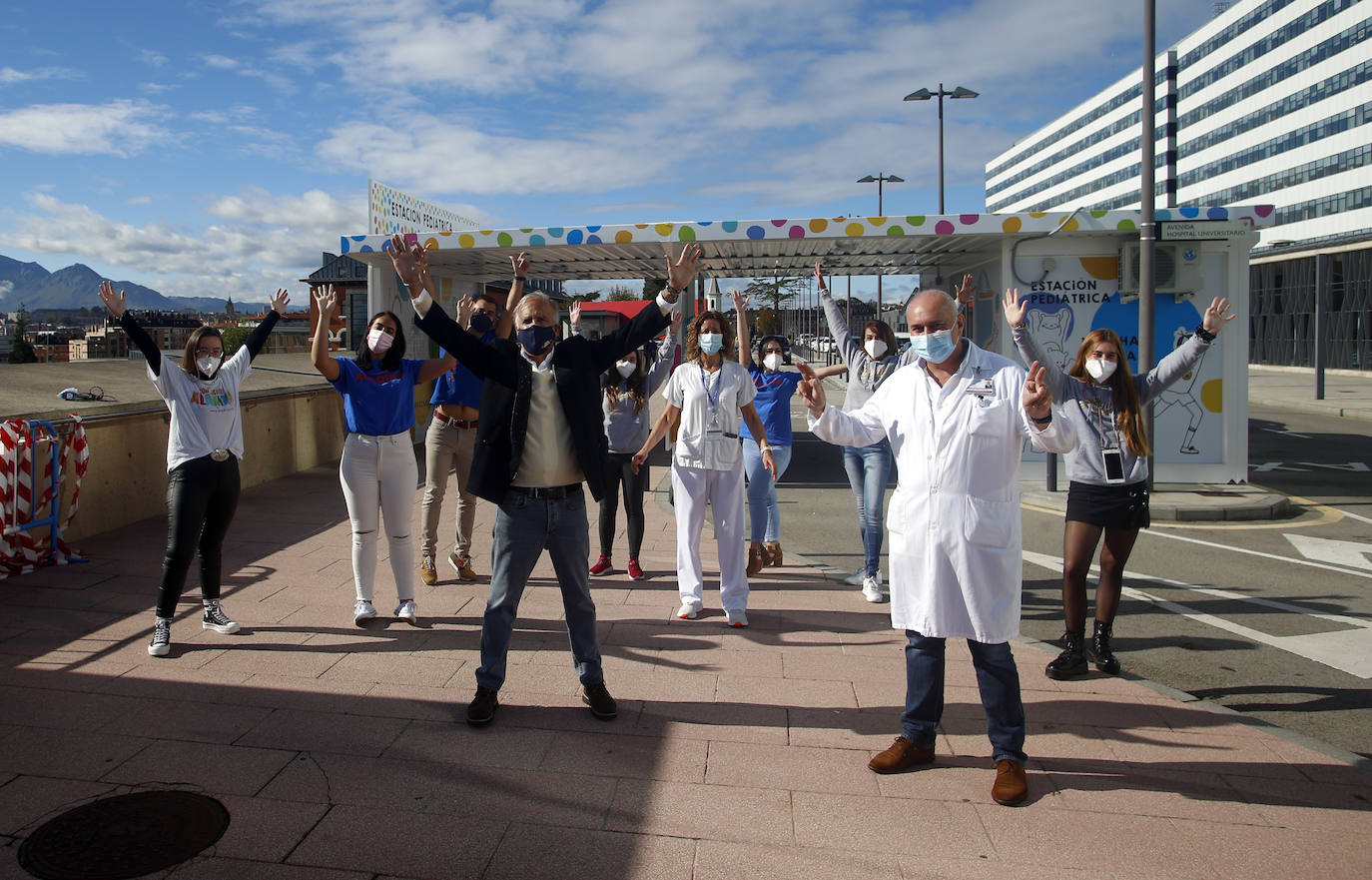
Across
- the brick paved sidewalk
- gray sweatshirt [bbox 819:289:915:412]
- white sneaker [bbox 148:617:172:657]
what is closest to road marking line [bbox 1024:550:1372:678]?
the brick paved sidewalk

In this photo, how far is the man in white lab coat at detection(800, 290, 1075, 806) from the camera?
3.38 metres

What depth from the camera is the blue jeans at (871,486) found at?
20.4 ft

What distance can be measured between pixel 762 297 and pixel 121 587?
5386 cm

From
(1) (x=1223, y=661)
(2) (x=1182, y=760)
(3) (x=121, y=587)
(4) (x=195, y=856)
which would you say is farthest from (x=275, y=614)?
(1) (x=1223, y=661)

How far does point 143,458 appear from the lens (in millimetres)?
8266

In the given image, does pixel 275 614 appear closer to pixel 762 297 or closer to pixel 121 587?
pixel 121 587

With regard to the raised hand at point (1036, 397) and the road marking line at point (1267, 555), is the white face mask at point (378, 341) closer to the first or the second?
the raised hand at point (1036, 397)

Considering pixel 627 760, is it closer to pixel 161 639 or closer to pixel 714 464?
pixel 714 464

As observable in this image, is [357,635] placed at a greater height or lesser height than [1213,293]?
lesser

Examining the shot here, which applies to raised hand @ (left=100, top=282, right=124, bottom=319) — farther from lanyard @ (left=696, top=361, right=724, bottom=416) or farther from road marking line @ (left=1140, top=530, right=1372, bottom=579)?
road marking line @ (left=1140, top=530, right=1372, bottom=579)

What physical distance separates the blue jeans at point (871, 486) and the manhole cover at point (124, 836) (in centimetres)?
426

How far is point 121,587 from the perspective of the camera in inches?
236

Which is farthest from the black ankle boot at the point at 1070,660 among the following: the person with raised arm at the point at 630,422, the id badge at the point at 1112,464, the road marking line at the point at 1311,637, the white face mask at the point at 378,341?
the white face mask at the point at 378,341

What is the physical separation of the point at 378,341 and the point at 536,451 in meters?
1.62
